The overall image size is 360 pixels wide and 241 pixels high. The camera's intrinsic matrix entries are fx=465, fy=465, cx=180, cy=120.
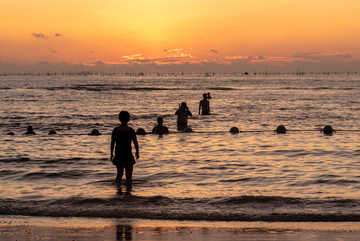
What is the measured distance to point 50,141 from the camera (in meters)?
22.4

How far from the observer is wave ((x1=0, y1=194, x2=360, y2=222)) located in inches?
362

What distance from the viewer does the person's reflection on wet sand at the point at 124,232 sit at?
7.64m

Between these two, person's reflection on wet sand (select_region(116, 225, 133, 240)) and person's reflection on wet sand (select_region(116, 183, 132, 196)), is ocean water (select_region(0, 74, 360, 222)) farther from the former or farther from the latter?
person's reflection on wet sand (select_region(116, 225, 133, 240))

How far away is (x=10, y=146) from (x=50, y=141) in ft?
7.23

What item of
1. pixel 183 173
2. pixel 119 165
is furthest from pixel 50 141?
pixel 119 165

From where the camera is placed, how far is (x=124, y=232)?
7973 mm

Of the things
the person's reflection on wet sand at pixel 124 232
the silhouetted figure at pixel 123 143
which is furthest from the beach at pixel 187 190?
the silhouetted figure at pixel 123 143

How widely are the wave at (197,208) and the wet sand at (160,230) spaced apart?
0.42 meters

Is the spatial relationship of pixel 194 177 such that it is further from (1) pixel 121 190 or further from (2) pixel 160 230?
(2) pixel 160 230

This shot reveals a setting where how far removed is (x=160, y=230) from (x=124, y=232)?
63cm

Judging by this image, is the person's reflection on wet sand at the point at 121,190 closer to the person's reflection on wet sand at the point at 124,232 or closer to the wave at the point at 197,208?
the wave at the point at 197,208

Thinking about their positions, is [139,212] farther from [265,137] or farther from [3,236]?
[265,137]

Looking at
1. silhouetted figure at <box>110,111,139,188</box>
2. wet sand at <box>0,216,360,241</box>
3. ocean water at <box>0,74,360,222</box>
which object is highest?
silhouetted figure at <box>110,111,139,188</box>

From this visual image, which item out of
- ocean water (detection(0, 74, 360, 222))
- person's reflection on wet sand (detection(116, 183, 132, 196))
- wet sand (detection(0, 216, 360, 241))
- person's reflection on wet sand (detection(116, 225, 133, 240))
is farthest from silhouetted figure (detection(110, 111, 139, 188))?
person's reflection on wet sand (detection(116, 225, 133, 240))
